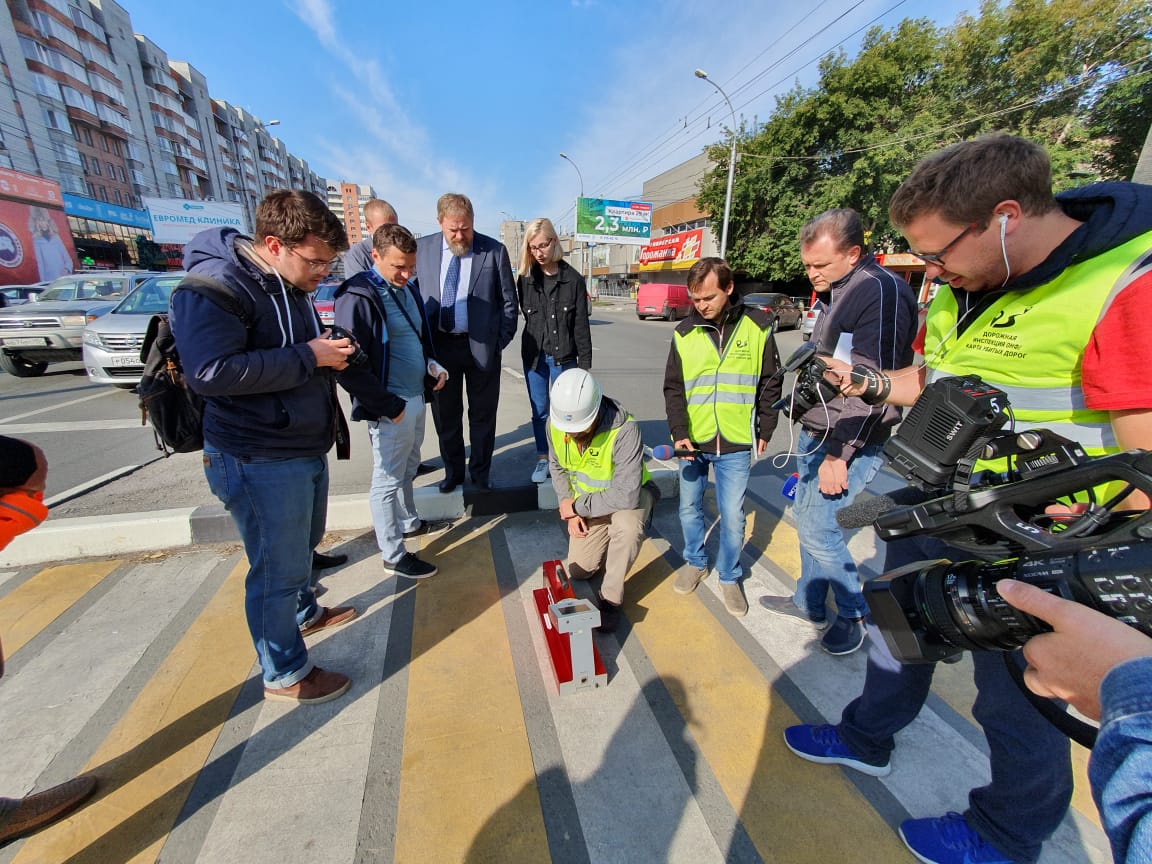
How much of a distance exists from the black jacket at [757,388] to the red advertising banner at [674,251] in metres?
30.3

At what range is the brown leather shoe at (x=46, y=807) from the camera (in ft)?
4.93

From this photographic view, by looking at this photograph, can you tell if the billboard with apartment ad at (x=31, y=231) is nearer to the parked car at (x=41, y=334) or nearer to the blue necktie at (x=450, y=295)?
the parked car at (x=41, y=334)

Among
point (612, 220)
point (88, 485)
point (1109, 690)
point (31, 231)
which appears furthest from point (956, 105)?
point (31, 231)

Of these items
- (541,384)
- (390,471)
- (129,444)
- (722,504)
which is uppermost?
(541,384)

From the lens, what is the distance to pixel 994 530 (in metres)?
0.96

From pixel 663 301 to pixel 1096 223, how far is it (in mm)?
22883

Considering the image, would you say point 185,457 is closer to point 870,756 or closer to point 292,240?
point 292,240

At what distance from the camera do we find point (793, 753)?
1857 millimetres

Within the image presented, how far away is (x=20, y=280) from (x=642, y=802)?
27810mm

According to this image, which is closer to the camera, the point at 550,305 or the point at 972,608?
the point at 972,608

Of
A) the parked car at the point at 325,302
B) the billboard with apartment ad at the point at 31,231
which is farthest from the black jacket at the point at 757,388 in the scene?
the billboard with apartment ad at the point at 31,231

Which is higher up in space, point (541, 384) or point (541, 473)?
point (541, 384)

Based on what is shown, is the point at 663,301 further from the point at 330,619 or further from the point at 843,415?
the point at 330,619

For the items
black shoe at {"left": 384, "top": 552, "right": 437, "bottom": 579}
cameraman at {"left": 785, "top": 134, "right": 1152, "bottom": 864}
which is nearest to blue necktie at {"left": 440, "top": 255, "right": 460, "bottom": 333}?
black shoe at {"left": 384, "top": 552, "right": 437, "bottom": 579}
